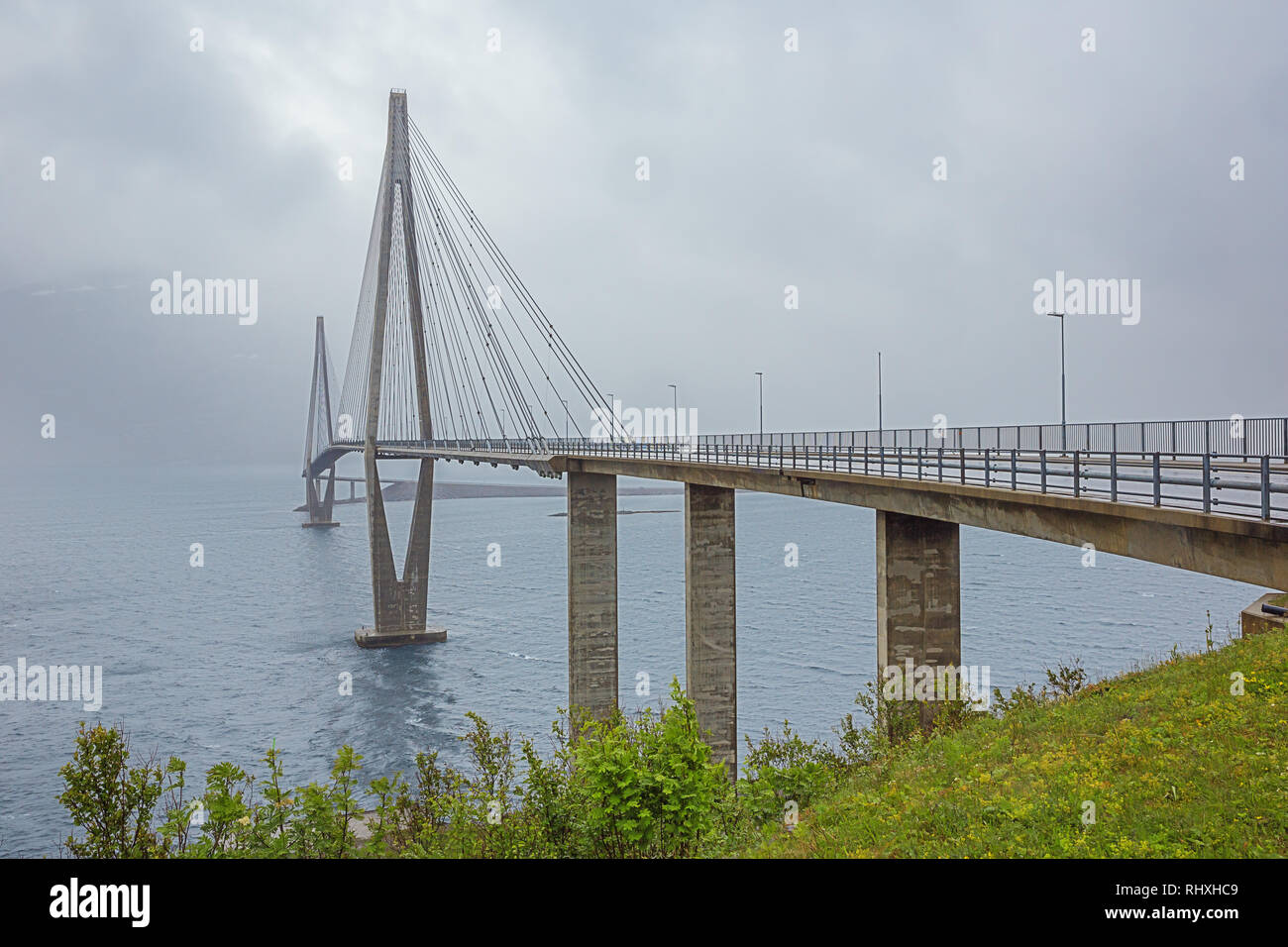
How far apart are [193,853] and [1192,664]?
13981 mm

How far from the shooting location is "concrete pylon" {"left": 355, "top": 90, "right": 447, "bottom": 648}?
59.6 meters

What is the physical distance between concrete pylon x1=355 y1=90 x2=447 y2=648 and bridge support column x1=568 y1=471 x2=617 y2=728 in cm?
2353

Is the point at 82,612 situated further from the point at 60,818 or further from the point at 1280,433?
the point at 1280,433

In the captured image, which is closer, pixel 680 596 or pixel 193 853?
pixel 193 853

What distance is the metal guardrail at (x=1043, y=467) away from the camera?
43.4ft

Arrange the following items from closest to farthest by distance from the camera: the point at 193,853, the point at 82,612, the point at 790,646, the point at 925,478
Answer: the point at 193,853, the point at 925,478, the point at 790,646, the point at 82,612

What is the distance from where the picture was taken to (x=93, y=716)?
134ft

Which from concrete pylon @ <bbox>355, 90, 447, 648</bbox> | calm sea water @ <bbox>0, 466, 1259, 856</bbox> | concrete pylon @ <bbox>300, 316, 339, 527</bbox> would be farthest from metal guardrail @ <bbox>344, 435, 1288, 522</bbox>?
concrete pylon @ <bbox>300, 316, 339, 527</bbox>
